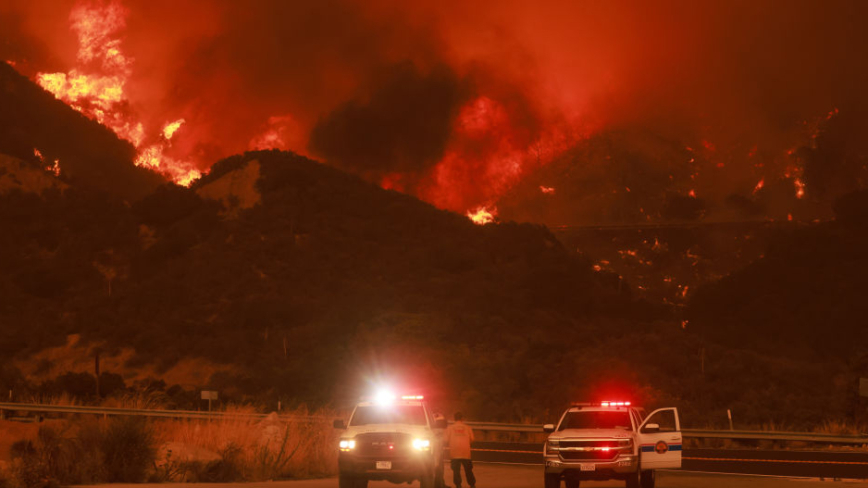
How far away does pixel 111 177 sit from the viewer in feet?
447

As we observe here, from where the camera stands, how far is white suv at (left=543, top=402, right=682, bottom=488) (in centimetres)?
2309

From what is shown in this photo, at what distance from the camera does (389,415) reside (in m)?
23.8

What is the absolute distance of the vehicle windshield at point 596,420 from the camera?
78.9 ft

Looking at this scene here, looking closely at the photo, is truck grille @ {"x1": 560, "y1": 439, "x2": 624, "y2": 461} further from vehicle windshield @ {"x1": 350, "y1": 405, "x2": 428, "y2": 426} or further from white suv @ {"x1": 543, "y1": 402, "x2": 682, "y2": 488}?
vehicle windshield @ {"x1": 350, "y1": 405, "x2": 428, "y2": 426}

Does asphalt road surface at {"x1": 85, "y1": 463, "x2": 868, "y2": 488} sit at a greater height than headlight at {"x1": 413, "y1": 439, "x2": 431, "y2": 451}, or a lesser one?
lesser

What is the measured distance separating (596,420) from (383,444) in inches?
200

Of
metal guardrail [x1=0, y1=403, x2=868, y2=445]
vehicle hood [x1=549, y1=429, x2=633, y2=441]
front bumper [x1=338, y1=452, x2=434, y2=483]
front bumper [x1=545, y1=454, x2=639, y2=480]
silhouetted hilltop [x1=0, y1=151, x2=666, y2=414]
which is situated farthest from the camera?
silhouetted hilltop [x1=0, y1=151, x2=666, y2=414]

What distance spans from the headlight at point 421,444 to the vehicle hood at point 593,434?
8.79 feet

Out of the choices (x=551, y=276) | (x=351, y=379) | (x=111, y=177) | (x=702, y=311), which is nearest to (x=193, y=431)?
(x=351, y=379)

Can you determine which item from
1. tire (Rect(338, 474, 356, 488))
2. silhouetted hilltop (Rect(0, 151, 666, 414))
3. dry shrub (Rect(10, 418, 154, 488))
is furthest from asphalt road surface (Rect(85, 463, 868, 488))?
silhouetted hilltop (Rect(0, 151, 666, 414))

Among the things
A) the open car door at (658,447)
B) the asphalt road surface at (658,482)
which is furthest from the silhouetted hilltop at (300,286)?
the open car door at (658,447)

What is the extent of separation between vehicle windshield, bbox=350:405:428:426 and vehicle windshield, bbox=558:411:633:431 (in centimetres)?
312

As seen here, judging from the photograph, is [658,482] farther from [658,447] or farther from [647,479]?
[647,479]

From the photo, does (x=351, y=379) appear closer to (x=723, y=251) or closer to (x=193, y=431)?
(x=193, y=431)
